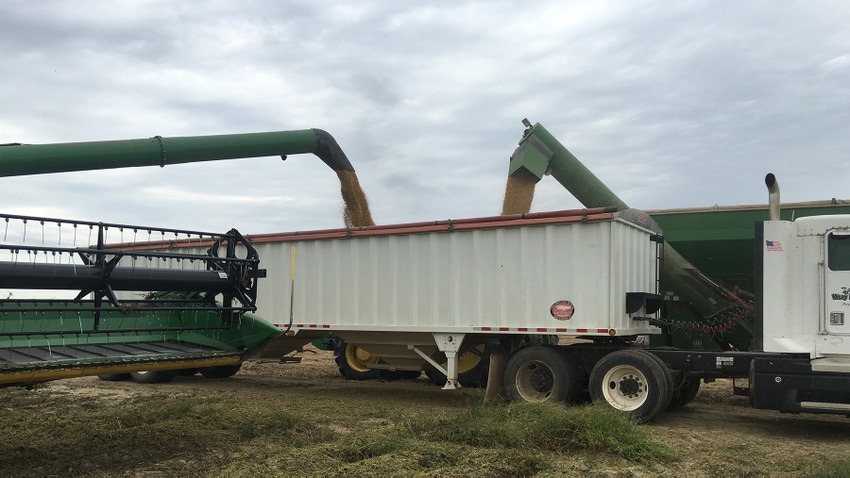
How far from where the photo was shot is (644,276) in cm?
1011

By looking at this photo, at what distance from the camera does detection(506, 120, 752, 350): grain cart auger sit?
34.3ft

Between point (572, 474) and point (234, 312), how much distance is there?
391 centimetres

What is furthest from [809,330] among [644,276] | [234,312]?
[234,312]

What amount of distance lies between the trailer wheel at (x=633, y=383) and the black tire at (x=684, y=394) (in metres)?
1.11

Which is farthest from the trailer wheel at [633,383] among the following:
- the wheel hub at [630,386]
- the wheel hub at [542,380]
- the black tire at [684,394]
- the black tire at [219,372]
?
the black tire at [219,372]

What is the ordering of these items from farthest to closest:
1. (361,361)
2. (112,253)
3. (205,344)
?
(361,361), (205,344), (112,253)

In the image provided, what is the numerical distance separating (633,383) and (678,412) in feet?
5.27

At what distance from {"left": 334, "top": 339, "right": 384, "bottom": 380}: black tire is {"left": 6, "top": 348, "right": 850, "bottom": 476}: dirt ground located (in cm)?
23

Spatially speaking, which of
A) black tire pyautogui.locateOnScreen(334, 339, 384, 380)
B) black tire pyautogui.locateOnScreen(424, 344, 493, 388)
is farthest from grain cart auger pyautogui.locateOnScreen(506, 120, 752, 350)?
black tire pyautogui.locateOnScreen(334, 339, 384, 380)

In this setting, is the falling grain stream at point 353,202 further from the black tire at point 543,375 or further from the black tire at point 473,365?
the black tire at point 543,375

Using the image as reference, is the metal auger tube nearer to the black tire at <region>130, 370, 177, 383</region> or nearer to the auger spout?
the auger spout

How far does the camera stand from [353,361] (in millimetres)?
13586

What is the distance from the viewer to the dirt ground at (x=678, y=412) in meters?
6.71

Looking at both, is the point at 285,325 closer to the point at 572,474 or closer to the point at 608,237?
the point at 608,237
